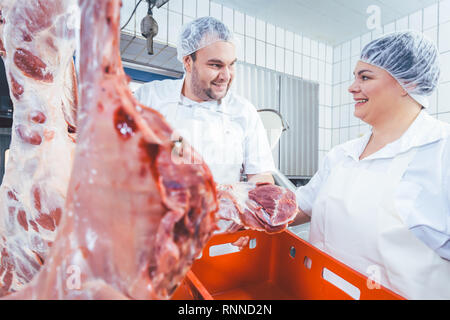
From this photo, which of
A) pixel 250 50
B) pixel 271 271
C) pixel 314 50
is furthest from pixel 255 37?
pixel 271 271

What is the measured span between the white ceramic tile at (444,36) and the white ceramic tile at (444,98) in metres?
0.26

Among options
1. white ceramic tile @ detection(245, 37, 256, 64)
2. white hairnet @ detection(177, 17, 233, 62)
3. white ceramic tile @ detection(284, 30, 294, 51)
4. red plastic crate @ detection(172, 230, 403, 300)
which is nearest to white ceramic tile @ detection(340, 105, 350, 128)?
white ceramic tile @ detection(284, 30, 294, 51)

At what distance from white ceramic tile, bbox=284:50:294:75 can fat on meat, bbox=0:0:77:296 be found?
179cm

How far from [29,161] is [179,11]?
1657mm

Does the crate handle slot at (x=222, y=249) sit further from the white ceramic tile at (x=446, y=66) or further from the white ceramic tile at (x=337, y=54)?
the white ceramic tile at (x=446, y=66)

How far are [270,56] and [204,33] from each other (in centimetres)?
115

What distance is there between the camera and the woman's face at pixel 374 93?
900 millimetres

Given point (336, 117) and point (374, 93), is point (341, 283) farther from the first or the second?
point (336, 117)

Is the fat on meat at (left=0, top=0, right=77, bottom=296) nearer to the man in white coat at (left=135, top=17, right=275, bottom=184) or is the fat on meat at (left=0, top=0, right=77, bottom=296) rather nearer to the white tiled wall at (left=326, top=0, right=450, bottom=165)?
the man in white coat at (left=135, top=17, right=275, bottom=184)

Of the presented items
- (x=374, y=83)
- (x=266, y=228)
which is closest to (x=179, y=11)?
(x=374, y=83)

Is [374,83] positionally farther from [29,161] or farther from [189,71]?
[29,161]

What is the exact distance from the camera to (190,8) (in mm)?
1696

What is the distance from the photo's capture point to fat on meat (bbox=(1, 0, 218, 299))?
195mm

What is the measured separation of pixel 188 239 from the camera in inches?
8.5
